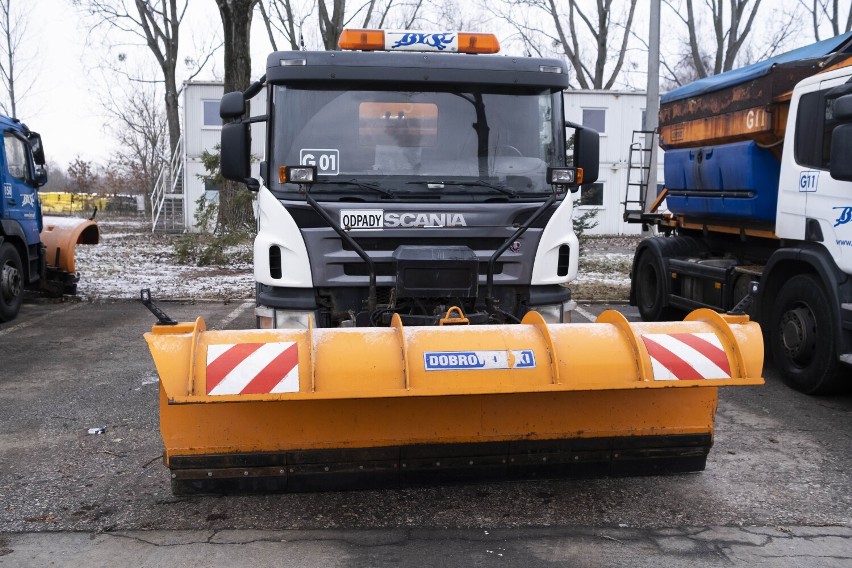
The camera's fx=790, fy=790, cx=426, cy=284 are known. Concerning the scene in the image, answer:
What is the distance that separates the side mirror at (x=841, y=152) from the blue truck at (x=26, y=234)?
9.57m

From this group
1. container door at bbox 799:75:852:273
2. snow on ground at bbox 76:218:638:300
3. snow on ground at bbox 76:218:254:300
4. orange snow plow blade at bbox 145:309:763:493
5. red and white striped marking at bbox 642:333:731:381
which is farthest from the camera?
snow on ground at bbox 76:218:254:300

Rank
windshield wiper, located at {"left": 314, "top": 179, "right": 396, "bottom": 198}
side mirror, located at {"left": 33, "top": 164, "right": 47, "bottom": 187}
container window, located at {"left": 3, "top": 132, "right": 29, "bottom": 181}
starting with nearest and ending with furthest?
windshield wiper, located at {"left": 314, "top": 179, "right": 396, "bottom": 198}, container window, located at {"left": 3, "top": 132, "right": 29, "bottom": 181}, side mirror, located at {"left": 33, "top": 164, "right": 47, "bottom": 187}

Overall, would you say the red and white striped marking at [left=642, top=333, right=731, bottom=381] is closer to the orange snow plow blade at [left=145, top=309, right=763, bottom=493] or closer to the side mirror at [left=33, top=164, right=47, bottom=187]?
the orange snow plow blade at [left=145, top=309, right=763, bottom=493]

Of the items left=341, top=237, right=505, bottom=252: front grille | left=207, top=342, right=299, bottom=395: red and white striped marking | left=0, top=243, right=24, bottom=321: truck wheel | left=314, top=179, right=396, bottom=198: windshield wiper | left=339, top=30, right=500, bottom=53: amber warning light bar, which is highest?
left=339, top=30, right=500, bottom=53: amber warning light bar

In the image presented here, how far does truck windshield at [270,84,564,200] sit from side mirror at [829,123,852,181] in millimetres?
2200

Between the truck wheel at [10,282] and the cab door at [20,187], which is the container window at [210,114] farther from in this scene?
the truck wheel at [10,282]

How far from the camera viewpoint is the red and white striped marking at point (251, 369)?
11.7 feet

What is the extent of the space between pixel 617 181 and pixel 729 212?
69.8 ft

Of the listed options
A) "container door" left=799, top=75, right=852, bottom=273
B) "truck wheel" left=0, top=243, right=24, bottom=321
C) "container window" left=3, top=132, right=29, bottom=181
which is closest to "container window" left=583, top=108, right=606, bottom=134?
"container window" left=3, top=132, right=29, bottom=181

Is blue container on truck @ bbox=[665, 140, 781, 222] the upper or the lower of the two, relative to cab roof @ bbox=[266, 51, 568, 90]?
lower

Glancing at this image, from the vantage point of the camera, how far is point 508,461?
4289 millimetres

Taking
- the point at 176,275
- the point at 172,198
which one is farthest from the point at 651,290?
the point at 172,198


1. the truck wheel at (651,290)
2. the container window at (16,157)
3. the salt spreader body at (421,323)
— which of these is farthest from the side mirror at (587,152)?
the container window at (16,157)

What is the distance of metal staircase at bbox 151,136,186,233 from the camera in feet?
95.7
